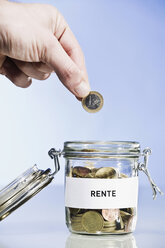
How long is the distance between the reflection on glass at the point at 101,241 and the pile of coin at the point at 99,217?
0.5 inches

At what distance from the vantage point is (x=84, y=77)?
1218mm

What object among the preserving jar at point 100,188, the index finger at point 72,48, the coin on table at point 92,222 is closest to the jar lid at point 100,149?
the preserving jar at point 100,188

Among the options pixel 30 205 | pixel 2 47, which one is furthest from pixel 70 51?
pixel 30 205

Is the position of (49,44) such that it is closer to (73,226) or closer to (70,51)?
(70,51)

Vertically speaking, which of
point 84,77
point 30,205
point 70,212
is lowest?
point 30,205

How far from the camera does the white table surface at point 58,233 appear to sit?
97 cm

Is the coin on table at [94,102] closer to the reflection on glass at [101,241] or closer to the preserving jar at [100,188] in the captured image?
the preserving jar at [100,188]

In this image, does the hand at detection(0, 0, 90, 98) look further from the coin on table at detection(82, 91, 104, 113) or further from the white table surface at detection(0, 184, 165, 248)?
the white table surface at detection(0, 184, 165, 248)

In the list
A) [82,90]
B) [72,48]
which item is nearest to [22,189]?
[82,90]

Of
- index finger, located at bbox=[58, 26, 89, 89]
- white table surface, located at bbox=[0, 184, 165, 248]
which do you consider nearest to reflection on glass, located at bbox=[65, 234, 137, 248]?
white table surface, located at bbox=[0, 184, 165, 248]

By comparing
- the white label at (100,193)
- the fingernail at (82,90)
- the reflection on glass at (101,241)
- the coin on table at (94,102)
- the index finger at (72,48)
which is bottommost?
the reflection on glass at (101,241)

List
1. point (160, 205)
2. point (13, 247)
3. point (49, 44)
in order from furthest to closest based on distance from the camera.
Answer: point (160, 205)
point (49, 44)
point (13, 247)

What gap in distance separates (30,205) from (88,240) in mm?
649

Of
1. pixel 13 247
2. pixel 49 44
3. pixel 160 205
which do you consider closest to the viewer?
pixel 13 247
